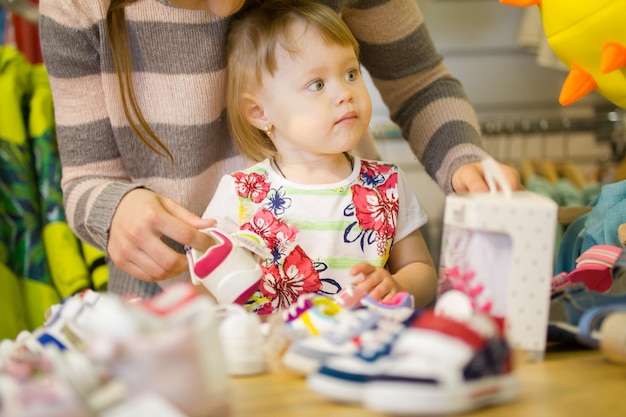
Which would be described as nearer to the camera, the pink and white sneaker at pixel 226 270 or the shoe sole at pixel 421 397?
the shoe sole at pixel 421 397

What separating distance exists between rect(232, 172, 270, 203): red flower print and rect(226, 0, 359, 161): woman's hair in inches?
2.6

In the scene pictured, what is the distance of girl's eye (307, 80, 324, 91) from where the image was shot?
1075mm

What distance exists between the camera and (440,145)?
1.23 meters

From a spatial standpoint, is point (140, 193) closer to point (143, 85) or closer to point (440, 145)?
point (143, 85)

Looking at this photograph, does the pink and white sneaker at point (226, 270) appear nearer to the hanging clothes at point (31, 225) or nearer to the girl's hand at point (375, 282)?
the girl's hand at point (375, 282)

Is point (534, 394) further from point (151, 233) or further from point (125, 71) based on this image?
point (125, 71)

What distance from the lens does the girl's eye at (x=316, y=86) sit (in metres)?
1.08

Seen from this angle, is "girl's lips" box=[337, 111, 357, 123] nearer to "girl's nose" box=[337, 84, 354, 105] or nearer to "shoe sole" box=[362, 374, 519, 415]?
"girl's nose" box=[337, 84, 354, 105]

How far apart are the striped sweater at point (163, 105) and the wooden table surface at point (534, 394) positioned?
473 millimetres

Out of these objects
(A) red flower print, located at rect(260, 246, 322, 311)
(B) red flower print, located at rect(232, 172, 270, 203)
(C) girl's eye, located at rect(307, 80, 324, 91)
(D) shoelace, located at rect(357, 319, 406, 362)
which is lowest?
(A) red flower print, located at rect(260, 246, 322, 311)

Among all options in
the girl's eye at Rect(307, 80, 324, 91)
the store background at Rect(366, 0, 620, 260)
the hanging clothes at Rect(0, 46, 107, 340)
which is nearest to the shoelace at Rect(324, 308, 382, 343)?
the girl's eye at Rect(307, 80, 324, 91)

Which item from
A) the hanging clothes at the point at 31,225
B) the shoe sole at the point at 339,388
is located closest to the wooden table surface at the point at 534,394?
the shoe sole at the point at 339,388

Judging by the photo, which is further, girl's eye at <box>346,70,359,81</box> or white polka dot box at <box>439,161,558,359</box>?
girl's eye at <box>346,70,359,81</box>

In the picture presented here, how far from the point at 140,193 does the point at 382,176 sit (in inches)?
13.8
